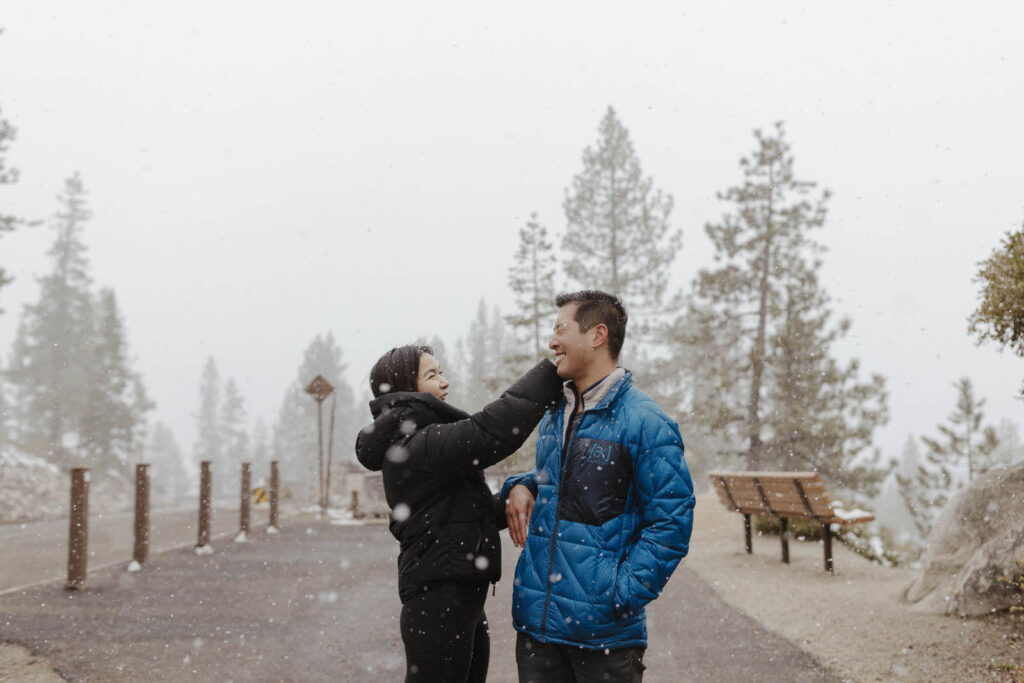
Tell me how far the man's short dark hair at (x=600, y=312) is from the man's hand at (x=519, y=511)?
63 centimetres

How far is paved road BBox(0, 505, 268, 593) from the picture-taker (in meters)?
10.0

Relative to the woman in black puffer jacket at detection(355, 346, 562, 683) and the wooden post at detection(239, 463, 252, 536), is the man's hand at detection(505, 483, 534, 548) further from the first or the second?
the wooden post at detection(239, 463, 252, 536)

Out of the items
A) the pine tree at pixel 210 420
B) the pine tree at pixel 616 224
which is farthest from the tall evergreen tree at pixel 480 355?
the pine tree at pixel 210 420

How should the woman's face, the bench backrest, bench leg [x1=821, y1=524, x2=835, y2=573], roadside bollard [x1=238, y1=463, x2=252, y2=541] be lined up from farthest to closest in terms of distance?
roadside bollard [x1=238, y1=463, x2=252, y2=541] < bench leg [x1=821, y1=524, x2=835, y2=573] < the bench backrest < the woman's face

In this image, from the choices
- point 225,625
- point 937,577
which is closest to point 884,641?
point 937,577

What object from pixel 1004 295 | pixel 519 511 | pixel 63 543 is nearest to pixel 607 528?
pixel 519 511

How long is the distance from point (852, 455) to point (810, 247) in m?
6.76

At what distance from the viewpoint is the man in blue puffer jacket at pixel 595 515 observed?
2705mm

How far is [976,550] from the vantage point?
7.18 metres

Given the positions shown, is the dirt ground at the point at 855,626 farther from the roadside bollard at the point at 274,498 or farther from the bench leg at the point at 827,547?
the roadside bollard at the point at 274,498

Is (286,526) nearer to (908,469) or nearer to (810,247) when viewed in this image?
(810,247)

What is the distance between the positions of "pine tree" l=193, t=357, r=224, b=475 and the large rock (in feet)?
304

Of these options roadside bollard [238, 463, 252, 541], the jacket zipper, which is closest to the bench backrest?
the jacket zipper

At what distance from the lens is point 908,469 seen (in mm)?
88875
